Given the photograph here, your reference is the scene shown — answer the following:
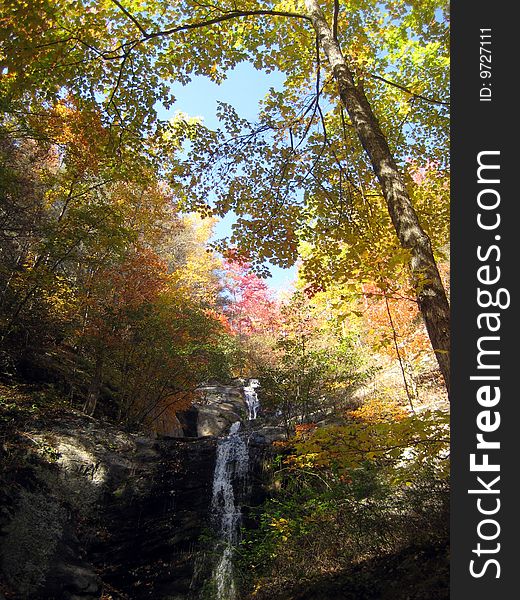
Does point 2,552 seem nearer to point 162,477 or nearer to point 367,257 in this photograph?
point 162,477

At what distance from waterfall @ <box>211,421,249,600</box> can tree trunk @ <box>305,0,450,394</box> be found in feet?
19.4

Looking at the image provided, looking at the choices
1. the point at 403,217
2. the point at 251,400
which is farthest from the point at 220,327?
the point at 403,217

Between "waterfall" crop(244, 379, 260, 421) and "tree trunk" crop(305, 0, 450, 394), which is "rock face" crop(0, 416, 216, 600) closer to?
"tree trunk" crop(305, 0, 450, 394)

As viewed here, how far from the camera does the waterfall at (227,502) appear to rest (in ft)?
21.6

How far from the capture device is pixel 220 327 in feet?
41.0

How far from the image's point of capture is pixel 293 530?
577cm

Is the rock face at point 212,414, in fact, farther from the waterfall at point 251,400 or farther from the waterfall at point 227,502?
the waterfall at point 227,502

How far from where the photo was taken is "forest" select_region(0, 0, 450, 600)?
3986 millimetres

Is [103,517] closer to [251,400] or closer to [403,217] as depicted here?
[403,217]

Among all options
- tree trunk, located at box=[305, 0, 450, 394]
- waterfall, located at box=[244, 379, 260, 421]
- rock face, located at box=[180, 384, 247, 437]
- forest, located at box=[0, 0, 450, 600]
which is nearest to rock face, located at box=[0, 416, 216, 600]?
forest, located at box=[0, 0, 450, 600]

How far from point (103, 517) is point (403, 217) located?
8.26m

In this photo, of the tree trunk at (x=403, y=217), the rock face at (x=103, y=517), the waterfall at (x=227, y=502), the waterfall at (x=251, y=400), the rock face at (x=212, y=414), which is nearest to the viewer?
the tree trunk at (x=403, y=217)

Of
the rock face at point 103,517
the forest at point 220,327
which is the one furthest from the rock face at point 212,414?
the rock face at point 103,517

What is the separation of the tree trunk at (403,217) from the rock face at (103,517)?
6.69 metres
